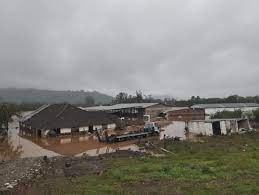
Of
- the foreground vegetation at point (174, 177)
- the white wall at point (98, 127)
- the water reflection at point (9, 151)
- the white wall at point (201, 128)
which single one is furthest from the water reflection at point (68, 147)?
the white wall at point (201, 128)

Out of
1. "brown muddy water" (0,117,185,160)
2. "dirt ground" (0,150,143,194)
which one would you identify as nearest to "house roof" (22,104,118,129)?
"brown muddy water" (0,117,185,160)

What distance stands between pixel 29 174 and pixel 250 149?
46.2ft

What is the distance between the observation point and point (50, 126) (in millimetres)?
38000

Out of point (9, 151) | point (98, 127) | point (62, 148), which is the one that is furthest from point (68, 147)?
point (98, 127)

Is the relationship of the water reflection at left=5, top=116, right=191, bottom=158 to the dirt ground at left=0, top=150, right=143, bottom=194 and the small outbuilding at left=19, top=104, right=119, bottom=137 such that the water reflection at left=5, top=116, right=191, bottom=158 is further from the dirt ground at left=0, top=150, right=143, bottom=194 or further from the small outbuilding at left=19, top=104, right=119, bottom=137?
the dirt ground at left=0, top=150, right=143, bottom=194

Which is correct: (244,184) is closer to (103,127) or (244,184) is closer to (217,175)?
(217,175)

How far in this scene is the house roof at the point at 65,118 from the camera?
38938mm

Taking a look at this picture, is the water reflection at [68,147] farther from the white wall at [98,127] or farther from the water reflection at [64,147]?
the white wall at [98,127]

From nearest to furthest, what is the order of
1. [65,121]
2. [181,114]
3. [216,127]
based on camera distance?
[216,127] → [65,121] → [181,114]

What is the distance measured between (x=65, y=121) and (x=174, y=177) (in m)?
26.8

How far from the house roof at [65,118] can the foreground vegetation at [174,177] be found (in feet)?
64.5

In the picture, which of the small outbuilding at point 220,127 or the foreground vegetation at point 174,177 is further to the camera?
the small outbuilding at point 220,127

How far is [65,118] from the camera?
40.1 metres

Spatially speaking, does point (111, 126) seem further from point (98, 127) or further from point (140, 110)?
point (140, 110)
